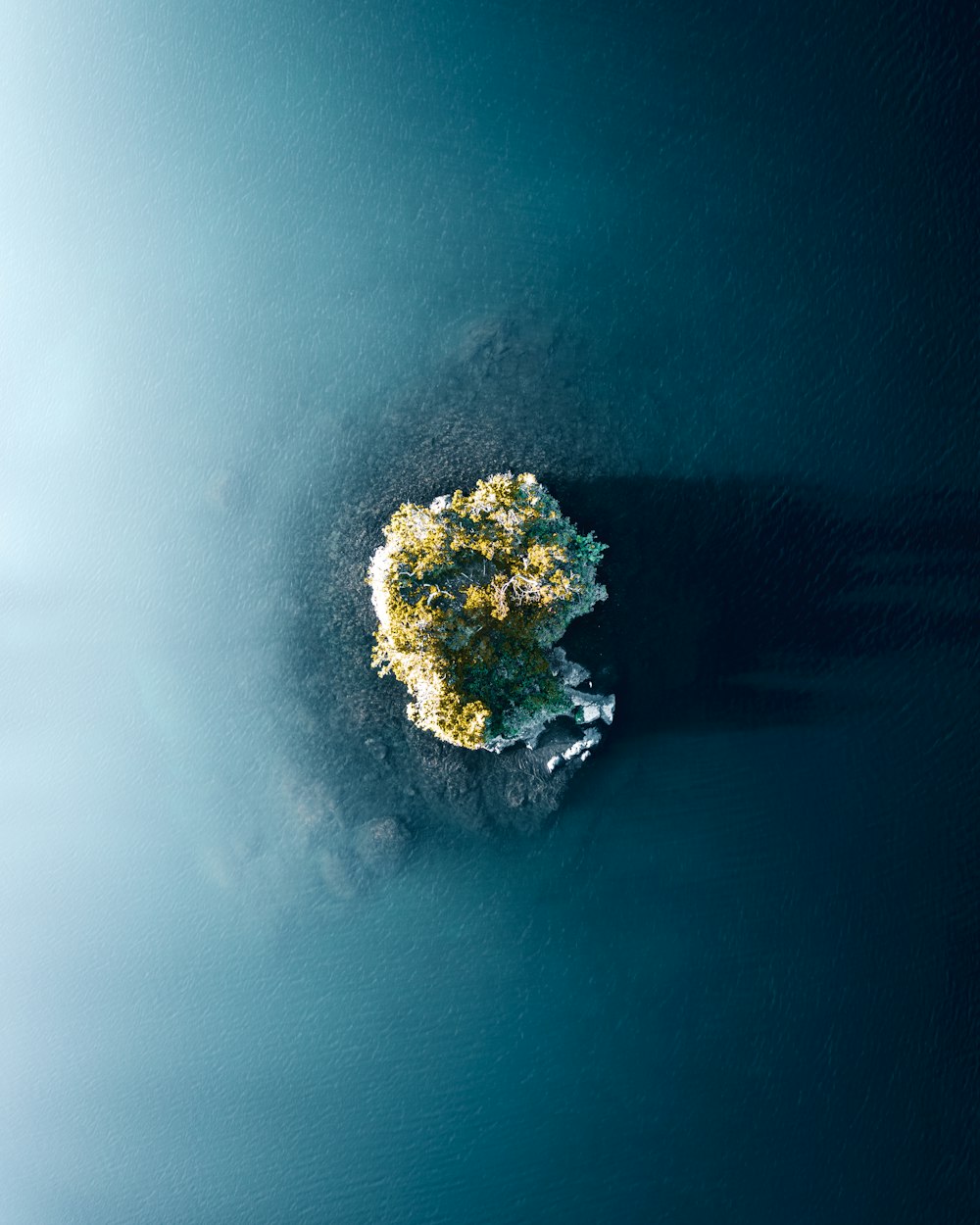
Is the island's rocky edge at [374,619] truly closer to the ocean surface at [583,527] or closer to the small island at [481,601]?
the ocean surface at [583,527]

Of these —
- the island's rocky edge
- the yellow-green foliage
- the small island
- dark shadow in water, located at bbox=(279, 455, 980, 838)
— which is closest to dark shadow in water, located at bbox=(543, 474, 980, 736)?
dark shadow in water, located at bbox=(279, 455, 980, 838)

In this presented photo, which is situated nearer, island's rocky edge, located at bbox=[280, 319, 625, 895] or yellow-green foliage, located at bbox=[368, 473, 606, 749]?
yellow-green foliage, located at bbox=[368, 473, 606, 749]

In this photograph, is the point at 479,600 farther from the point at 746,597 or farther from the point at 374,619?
the point at 746,597

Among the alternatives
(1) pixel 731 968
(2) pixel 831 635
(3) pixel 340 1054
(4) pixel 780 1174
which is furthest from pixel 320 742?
(4) pixel 780 1174

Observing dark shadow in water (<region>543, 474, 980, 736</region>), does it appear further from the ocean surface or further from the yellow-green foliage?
the yellow-green foliage

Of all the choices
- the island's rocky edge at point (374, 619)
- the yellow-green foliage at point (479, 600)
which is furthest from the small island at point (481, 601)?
the island's rocky edge at point (374, 619)

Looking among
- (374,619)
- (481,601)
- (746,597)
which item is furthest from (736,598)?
(374,619)
